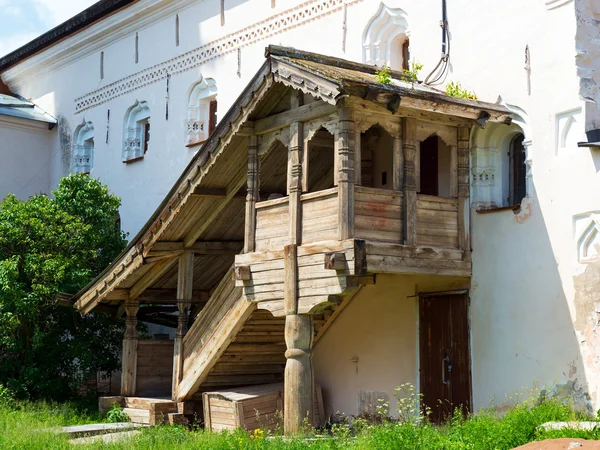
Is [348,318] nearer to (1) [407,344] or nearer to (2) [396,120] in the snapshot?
(1) [407,344]

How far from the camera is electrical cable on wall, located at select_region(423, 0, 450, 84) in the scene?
12188 mm

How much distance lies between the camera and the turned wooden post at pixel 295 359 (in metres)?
10.4

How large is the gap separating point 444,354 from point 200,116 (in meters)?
7.77

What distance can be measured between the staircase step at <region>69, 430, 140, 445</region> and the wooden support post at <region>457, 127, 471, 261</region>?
4.77 m

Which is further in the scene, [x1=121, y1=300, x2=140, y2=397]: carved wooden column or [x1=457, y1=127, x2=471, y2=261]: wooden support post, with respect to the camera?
[x1=121, y1=300, x2=140, y2=397]: carved wooden column

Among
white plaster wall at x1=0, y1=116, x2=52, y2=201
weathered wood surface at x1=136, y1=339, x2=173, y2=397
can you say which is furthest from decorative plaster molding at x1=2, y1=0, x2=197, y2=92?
weathered wood surface at x1=136, y1=339, x2=173, y2=397

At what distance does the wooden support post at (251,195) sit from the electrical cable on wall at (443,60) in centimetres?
256

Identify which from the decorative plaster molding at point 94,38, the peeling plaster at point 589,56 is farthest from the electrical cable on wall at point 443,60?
the decorative plaster molding at point 94,38

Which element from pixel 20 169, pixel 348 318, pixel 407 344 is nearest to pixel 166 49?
pixel 20 169

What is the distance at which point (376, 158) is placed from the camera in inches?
522

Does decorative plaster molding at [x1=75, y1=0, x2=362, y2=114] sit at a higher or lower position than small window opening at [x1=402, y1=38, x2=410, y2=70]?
higher

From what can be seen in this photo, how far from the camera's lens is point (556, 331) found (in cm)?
1037

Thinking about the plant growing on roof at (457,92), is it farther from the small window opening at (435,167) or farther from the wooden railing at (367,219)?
the wooden railing at (367,219)

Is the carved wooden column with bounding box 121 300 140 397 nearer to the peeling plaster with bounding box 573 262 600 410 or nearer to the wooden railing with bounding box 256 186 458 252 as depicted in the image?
the wooden railing with bounding box 256 186 458 252
